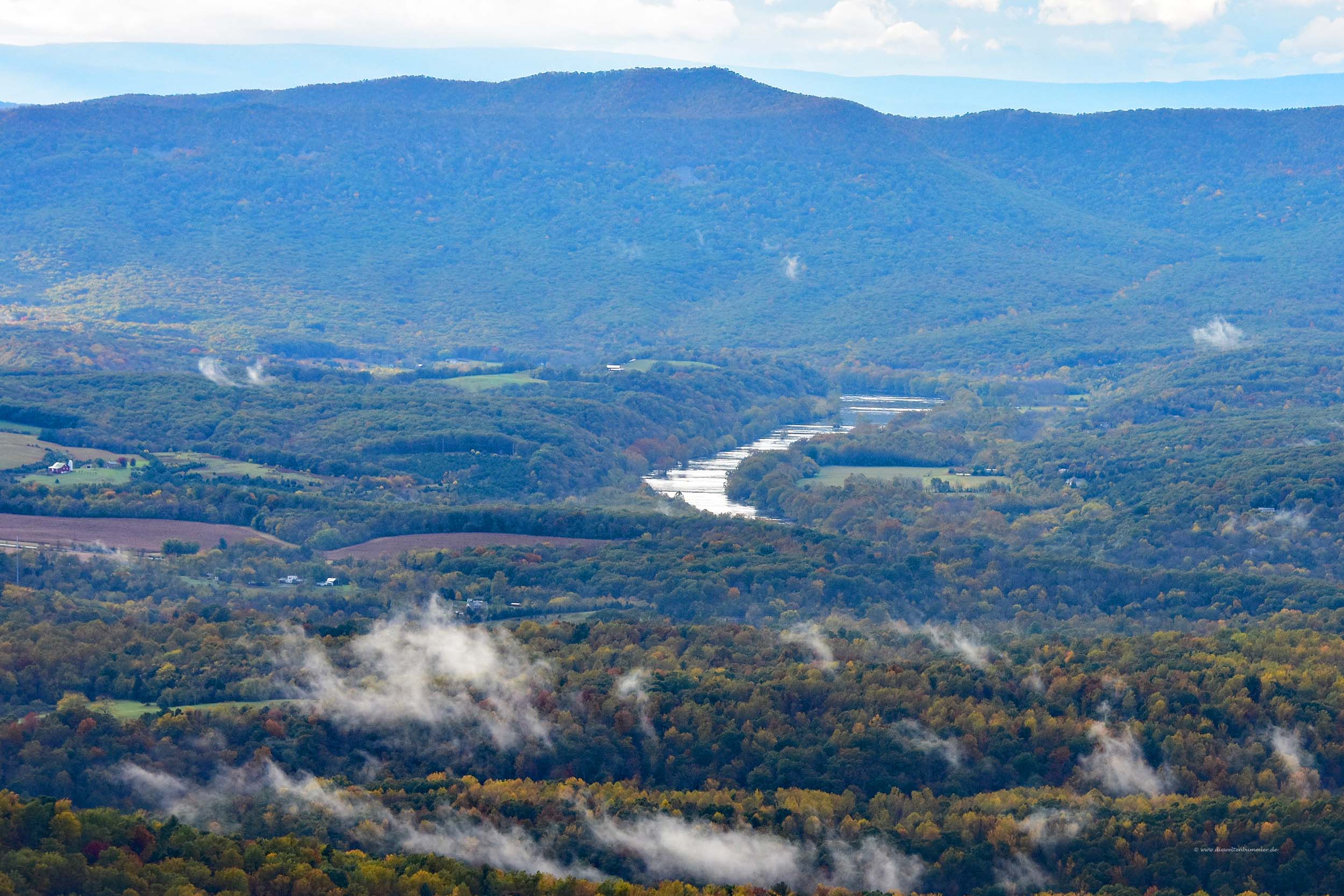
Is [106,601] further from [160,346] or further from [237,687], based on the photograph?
[160,346]

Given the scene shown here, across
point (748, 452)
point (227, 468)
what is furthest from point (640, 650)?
point (748, 452)

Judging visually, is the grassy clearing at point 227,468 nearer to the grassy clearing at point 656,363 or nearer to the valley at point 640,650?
the valley at point 640,650

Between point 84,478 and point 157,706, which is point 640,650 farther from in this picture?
point 84,478

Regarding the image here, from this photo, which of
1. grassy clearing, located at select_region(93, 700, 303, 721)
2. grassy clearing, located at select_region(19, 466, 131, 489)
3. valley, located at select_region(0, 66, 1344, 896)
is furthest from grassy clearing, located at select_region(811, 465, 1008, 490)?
grassy clearing, located at select_region(93, 700, 303, 721)

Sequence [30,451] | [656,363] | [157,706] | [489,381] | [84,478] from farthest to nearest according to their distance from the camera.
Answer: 1. [656,363]
2. [489,381]
3. [30,451]
4. [84,478]
5. [157,706]

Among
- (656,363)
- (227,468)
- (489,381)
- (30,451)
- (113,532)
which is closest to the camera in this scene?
(113,532)

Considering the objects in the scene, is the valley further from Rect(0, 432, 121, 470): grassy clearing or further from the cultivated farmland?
Rect(0, 432, 121, 470): grassy clearing
